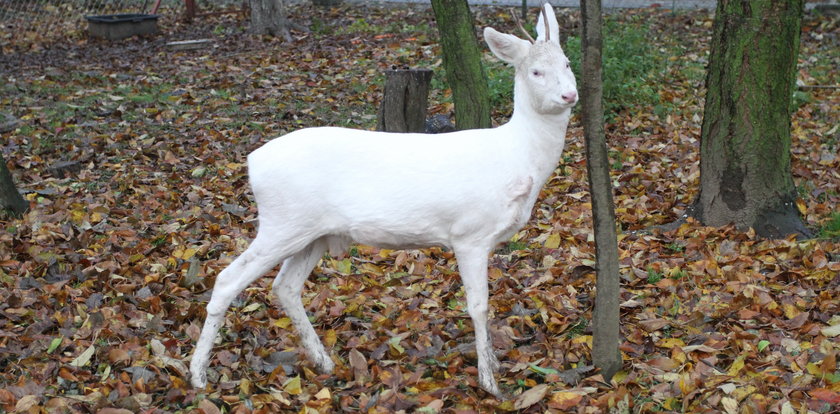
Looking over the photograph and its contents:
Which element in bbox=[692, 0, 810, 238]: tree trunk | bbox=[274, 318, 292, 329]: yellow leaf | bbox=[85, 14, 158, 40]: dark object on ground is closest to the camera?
bbox=[274, 318, 292, 329]: yellow leaf

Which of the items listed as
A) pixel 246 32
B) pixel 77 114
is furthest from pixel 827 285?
pixel 246 32

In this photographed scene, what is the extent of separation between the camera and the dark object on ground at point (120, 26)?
15.0 meters

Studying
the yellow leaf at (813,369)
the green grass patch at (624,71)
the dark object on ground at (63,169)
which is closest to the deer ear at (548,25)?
the yellow leaf at (813,369)

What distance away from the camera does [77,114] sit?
9.81 meters

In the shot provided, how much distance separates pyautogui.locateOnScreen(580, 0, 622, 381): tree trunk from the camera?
12.9ft

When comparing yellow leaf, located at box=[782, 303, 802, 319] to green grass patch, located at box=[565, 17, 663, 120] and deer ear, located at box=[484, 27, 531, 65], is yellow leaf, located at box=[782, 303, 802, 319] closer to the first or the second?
deer ear, located at box=[484, 27, 531, 65]

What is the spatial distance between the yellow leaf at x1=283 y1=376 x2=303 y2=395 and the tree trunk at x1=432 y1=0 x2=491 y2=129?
12.3ft

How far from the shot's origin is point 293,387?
431 centimetres

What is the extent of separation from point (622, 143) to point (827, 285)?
368 centimetres

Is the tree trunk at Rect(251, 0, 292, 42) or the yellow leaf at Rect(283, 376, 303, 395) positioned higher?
the tree trunk at Rect(251, 0, 292, 42)

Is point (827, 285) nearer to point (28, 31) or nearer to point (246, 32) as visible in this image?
point (246, 32)

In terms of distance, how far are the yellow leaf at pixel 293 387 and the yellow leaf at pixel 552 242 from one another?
256 cm

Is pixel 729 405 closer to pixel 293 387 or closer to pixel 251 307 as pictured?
pixel 293 387

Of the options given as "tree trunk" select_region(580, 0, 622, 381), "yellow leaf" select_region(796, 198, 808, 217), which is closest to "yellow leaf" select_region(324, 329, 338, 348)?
"tree trunk" select_region(580, 0, 622, 381)
